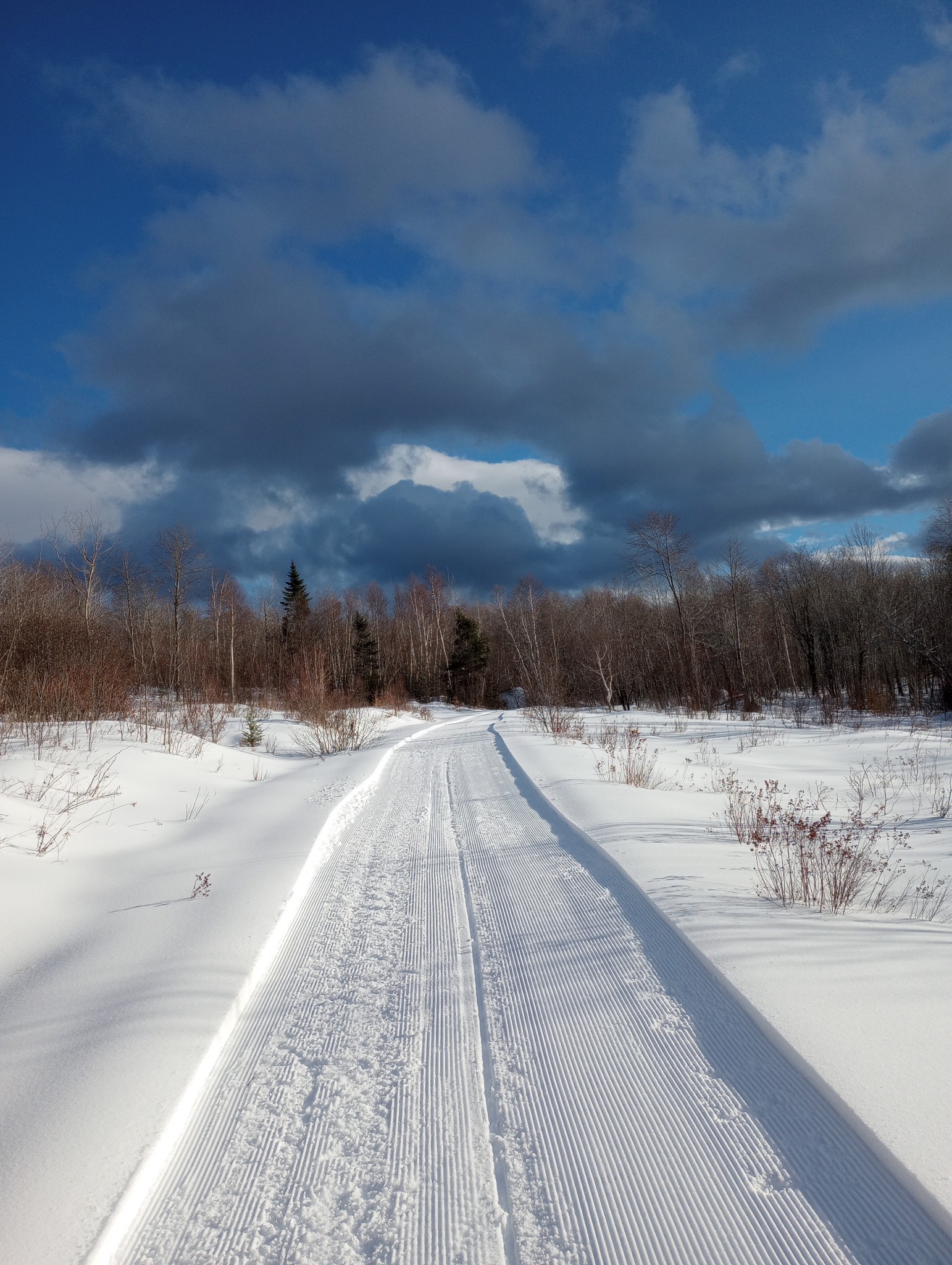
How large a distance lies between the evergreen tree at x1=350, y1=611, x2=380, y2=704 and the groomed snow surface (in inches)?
1431

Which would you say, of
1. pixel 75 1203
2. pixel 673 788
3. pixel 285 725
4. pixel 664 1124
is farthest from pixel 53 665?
pixel 664 1124

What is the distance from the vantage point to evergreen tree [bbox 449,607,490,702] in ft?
149

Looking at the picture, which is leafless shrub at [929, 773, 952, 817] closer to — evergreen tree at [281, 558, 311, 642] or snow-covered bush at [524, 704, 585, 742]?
snow-covered bush at [524, 704, 585, 742]

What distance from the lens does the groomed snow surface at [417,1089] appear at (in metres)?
1.72

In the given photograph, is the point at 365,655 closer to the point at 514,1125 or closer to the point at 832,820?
the point at 832,820

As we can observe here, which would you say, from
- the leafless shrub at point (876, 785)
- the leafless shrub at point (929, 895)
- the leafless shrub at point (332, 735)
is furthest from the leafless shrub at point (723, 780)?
the leafless shrub at point (332, 735)

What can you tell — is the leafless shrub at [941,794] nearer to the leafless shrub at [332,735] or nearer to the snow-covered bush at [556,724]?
the snow-covered bush at [556,724]

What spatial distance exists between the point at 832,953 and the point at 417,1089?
84.3 inches

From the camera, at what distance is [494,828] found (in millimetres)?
5961

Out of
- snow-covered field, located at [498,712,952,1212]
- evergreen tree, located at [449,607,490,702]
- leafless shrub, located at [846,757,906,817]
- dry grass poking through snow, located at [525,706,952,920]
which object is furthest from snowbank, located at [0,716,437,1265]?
evergreen tree, located at [449,607,490,702]

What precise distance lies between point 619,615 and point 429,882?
1734 inches

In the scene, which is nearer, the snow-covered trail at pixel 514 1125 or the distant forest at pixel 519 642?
the snow-covered trail at pixel 514 1125

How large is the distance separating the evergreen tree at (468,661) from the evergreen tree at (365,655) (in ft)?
19.4

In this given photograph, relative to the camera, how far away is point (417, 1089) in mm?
2303
